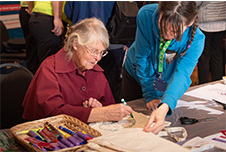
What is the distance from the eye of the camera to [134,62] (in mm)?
2064

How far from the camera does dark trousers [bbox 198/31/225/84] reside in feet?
11.6

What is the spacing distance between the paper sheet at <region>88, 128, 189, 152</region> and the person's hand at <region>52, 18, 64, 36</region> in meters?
1.98

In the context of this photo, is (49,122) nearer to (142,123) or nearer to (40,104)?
(40,104)

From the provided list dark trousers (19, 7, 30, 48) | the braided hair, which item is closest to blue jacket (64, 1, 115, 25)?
dark trousers (19, 7, 30, 48)

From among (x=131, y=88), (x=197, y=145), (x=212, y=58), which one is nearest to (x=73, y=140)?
(x=197, y=145)

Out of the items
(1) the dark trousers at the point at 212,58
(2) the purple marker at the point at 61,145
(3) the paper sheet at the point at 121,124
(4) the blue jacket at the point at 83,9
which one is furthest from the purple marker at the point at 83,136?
(1) the dark trousers at the point at 212,58

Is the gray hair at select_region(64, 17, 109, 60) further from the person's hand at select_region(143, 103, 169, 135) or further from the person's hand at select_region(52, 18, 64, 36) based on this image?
the person's hand at select_region(52, 18, 64, 36)

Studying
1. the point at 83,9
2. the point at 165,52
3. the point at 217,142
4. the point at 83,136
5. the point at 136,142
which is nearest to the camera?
the point at 136,142

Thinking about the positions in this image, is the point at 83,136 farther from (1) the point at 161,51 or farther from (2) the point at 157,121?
(1) the point at 161,51

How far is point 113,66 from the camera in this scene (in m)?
3.28

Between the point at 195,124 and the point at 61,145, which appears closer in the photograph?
the point at 61,145

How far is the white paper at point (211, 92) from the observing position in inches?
76.2

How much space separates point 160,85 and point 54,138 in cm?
95

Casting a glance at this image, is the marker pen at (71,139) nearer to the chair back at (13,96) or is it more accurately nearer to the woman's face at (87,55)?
the woman's face at (87,55)
